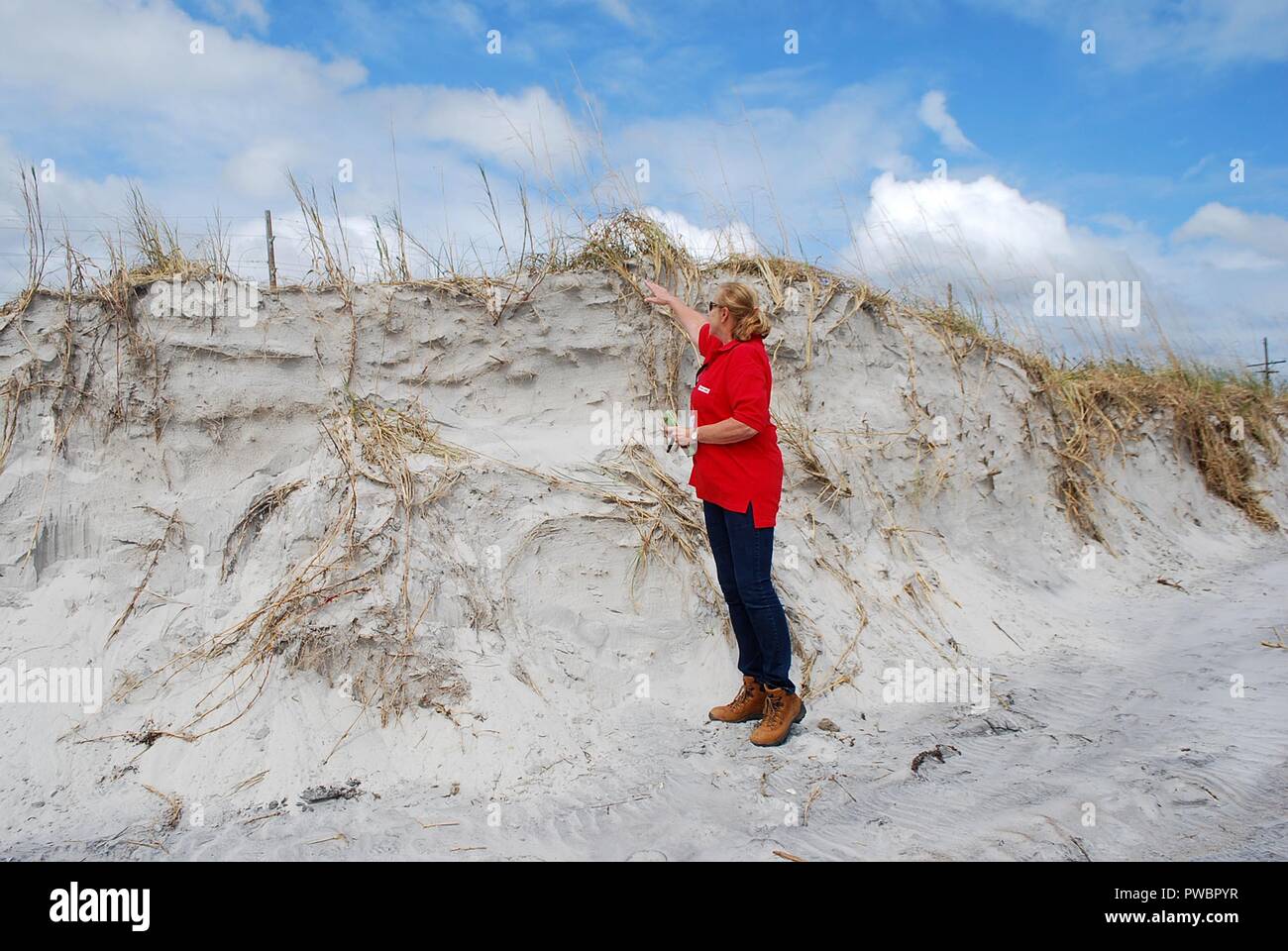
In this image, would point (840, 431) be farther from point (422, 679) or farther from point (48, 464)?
point (48, 464)

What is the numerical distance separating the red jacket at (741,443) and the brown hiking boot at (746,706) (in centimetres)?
90

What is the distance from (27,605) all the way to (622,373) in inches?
146

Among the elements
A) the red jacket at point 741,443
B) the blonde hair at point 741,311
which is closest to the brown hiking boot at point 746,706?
the red jacket at point 741,443

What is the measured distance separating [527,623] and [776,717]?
1421 mm

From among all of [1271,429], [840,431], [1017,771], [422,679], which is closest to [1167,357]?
[1271,429]

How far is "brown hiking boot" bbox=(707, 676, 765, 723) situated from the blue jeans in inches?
3.8

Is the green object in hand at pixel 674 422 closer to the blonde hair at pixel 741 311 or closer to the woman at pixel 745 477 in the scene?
the woman at pixel 745 477

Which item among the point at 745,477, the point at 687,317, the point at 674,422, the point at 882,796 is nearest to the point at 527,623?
the point at 745,477

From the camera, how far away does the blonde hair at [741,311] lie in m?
3.74

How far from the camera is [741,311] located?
376 centimetres

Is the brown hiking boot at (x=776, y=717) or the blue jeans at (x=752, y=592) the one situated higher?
the blue jeans at (x=752, y=592)

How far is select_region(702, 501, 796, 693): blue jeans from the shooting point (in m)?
3.74

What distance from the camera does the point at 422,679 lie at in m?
4.04

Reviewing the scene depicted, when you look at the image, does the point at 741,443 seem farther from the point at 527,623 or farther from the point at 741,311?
the point at 527,623
